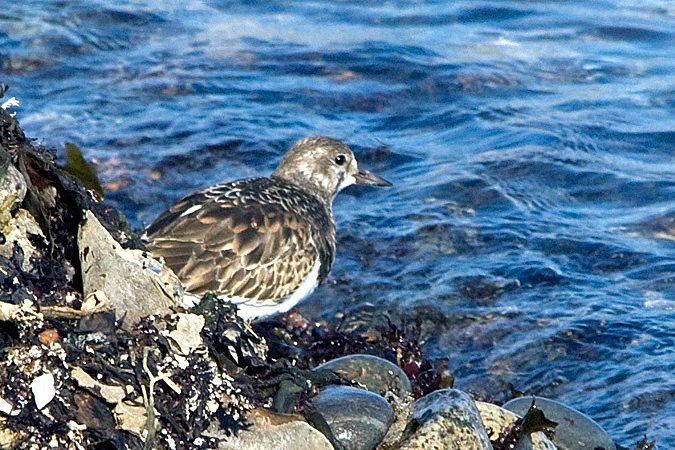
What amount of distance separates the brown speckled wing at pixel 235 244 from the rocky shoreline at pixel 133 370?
42.3 inches

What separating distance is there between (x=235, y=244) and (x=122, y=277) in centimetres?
170

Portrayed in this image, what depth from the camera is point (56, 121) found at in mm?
7645

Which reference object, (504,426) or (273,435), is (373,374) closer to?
(504,426)

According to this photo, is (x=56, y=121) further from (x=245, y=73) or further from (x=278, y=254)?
(x=278, y=254)

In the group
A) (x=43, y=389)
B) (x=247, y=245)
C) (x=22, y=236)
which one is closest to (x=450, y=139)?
(x=247, y=245)

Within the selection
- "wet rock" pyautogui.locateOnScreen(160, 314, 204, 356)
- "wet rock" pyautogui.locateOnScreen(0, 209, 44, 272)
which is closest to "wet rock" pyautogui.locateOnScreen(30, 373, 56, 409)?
"wet rock" pyautogui.locateOnScreen(160, 314, 204, 356)

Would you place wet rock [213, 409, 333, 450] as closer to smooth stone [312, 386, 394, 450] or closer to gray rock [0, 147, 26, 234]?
smooth stone [312, 386, 394, 450]

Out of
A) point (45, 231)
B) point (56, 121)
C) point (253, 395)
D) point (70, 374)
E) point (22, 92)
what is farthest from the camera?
point (22, 92)

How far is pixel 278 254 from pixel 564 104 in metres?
4.31

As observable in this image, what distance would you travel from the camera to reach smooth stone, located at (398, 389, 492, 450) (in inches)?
110

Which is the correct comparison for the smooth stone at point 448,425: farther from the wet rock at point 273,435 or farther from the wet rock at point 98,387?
the wet rock at point 98,387

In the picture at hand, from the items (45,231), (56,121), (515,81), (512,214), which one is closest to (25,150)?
(45,231)

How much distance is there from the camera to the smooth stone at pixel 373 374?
3434 mm

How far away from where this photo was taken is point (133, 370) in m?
2.46
